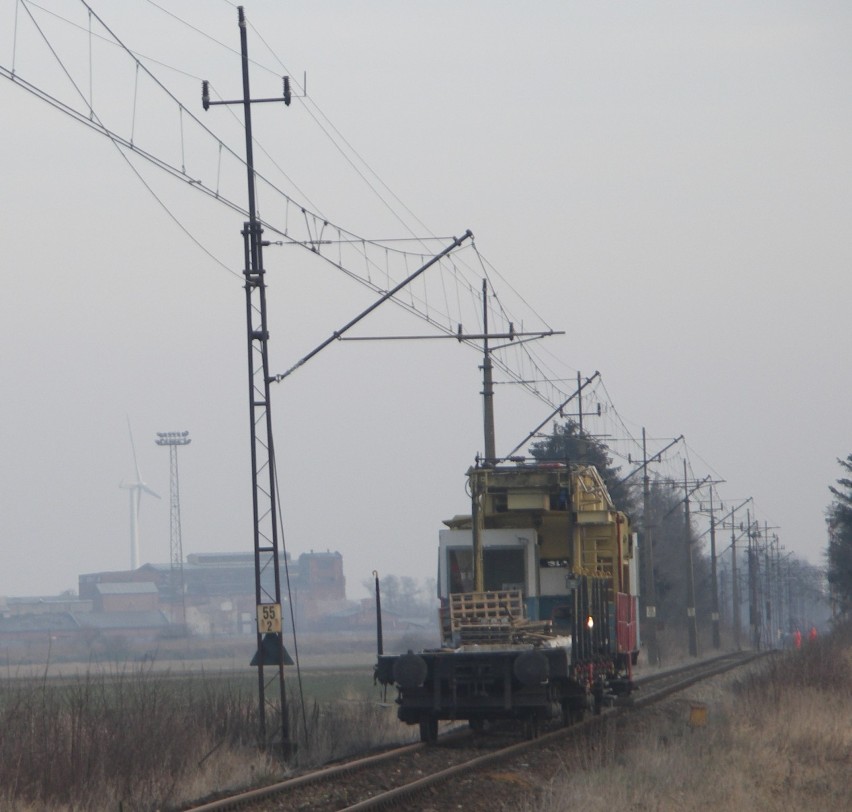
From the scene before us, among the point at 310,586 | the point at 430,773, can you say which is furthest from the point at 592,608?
the point at 310,586

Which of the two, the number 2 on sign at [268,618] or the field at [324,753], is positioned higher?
the number 2 on sign at [268,618]

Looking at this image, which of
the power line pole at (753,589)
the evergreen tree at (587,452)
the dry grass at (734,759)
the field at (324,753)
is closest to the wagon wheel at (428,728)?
the field at (324,753)

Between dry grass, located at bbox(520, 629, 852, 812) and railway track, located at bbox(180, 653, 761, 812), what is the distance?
97cm

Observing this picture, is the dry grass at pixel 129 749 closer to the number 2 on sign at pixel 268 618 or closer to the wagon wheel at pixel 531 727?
the number 2 on sign at pixel 268 618

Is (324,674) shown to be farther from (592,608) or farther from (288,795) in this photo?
(288,795)

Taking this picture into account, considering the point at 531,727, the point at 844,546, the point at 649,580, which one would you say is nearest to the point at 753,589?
the point at 844,546

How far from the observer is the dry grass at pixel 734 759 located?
14.0m

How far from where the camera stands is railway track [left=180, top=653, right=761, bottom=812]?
14512 millimetres

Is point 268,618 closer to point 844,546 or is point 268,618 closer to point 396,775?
point 396,775

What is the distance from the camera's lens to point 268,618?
806 inches

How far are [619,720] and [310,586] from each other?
16557cm

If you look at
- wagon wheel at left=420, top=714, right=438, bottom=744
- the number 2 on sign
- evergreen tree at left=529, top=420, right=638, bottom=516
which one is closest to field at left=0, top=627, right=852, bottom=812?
wagon wheel at left=420, top=714, right=438, bottom=744

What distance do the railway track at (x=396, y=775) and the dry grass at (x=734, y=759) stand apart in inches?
38.0

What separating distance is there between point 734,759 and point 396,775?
159 inches
